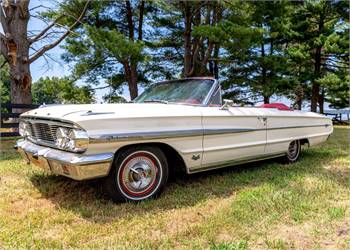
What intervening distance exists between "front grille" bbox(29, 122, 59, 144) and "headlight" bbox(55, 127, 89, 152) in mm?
134

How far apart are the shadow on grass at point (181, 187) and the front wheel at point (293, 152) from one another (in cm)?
16

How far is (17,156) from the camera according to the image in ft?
18.6

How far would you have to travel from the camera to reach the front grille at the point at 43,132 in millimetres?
3155

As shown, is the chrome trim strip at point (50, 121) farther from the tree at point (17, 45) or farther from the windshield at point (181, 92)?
the tree at point (17, 45)

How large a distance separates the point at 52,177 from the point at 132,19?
40.2 ft

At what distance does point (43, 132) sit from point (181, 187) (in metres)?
1.71

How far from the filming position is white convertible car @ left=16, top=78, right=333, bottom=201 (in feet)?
9.37

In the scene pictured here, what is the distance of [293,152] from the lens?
5.27 meters

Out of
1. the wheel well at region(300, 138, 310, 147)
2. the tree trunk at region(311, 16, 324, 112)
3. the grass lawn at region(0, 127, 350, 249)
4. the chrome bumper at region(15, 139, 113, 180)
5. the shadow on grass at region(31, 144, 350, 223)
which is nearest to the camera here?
the grass lawn at region(0, 127, 350, 249)

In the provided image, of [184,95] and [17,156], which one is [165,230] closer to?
[184,95]

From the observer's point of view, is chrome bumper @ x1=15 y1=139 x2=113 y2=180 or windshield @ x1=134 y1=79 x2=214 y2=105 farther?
windshield @ x1=134 y1=79 x2=214 y2=105

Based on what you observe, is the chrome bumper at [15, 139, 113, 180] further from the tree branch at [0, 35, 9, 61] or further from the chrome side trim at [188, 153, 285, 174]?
the tree branch at [0, 35, 9, 61]

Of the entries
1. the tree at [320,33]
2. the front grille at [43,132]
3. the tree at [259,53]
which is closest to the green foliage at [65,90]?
the tree at [259,53]

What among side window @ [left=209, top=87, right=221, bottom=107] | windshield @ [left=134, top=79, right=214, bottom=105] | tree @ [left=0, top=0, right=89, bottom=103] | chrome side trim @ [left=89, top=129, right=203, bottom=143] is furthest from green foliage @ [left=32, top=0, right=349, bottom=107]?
chrome side trim @ [left=89, top=129, right=203, bottom=143]
